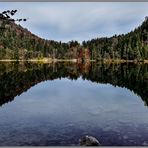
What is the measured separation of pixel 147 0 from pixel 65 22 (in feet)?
8.51

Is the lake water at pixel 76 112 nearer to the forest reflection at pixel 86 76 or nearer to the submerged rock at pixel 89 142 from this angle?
the forest reflection at pixel 86 76

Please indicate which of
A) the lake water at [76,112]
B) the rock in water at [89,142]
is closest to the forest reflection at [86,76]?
the lake water at [76,112]

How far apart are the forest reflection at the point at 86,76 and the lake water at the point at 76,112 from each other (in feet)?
0.12

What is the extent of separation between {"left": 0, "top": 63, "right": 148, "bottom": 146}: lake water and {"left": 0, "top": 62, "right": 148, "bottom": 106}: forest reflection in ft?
0.12

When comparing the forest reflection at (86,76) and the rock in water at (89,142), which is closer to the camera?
the rock in water at (89,142)

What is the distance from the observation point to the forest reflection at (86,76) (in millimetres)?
14591

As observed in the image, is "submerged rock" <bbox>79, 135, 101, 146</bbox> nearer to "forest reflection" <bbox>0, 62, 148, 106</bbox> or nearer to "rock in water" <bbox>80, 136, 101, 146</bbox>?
"rock in water" <bbox>80, 136, 101, 146</bbox>

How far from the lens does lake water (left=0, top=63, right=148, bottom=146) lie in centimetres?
762

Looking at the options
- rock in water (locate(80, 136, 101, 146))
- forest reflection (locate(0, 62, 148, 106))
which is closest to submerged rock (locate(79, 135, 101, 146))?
rock in water (locate(80, 136, 101, 146))

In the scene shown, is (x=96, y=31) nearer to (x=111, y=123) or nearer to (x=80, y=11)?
(x=80, y=11)

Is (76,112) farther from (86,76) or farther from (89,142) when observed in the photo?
(86,76)

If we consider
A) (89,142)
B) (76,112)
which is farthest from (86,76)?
(89,142)

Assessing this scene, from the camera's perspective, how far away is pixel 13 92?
561 inches

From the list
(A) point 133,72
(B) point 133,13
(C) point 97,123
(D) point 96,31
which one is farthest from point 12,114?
(A) point 133,72
